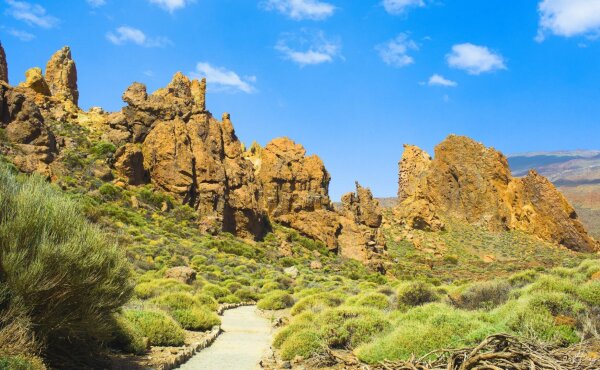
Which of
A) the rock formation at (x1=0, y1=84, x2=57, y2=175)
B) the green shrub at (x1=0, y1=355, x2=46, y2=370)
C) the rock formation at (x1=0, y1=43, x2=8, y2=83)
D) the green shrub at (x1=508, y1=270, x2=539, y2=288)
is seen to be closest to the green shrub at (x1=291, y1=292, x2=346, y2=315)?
the green shrub at (x1=508, y1=270, x2=539, y2=288)

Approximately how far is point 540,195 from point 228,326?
77.4 m

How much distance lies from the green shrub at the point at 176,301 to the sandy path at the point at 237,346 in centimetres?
157

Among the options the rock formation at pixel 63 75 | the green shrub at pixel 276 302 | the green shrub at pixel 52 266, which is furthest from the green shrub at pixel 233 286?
the rock formation at pixel 63 75

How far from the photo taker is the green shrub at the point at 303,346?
1078 centimetres

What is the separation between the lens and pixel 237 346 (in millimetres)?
13422

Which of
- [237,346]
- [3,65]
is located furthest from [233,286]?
[3,65]

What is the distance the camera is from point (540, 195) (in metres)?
80.2

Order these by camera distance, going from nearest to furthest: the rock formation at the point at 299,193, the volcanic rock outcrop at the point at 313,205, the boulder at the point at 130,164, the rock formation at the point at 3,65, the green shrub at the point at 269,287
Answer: the green shrub at the point at 269,287, the boulder at the point at 130,164, the volcanic rock outcrop at the point at 313,205, the rock formation at the point at 299,193, the rock formation at the point at 3,65

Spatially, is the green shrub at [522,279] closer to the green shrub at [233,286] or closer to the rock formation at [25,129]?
the green shrub at [233,286]

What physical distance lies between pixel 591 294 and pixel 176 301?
42.9 feet

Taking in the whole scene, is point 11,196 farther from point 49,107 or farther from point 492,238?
point 492,238

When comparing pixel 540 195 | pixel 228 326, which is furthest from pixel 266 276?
pixel 540 195

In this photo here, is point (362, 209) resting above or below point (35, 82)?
below

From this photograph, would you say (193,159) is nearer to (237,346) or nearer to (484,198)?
(237,346)
